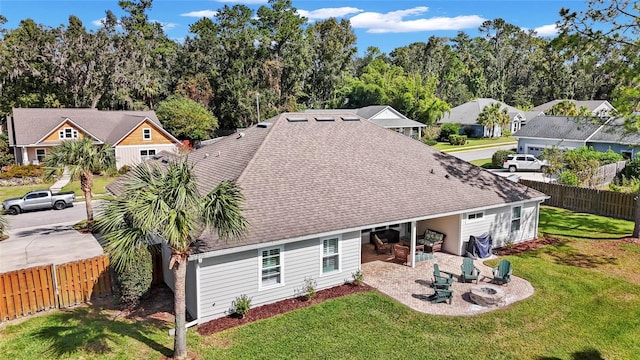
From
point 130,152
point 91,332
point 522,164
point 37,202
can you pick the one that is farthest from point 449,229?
point 130,152

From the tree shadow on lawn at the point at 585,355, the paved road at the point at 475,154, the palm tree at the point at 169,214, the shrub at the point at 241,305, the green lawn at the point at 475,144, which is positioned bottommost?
the tree shadow on lawn at the point at 585,355

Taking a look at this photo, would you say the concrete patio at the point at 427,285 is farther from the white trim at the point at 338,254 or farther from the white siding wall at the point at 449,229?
the white trim at the point at 338,254

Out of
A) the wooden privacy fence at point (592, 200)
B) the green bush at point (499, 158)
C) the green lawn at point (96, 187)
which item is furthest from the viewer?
the green bush at point (499, 158)

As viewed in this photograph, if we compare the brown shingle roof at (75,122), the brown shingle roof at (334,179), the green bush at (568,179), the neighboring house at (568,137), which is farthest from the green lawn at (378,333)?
the brown shingle roof at (75,122)

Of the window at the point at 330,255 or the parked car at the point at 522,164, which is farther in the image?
the parked car at the point at 522,164

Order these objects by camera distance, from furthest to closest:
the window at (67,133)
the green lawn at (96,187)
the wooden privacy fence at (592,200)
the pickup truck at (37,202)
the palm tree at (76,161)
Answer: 1. the window at (67,133)
2. the green lawn at (96,187)
3. the pickup truck at (37,202)
4. the wooden privacy fence at (592,200)
5. the palm tree at (76,161)

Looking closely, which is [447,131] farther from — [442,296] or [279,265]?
[279,265]

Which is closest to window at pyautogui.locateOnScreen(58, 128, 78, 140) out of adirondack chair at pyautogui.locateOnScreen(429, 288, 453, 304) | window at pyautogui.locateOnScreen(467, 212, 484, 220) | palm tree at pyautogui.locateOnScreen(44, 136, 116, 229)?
palm tree at pyautogui.locateOnScreen(44, 136, 116, 229)
